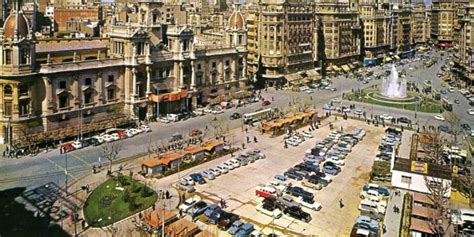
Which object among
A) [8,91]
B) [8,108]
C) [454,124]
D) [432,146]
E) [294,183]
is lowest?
[294,183]

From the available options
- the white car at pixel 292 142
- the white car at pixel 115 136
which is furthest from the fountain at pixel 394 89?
the white car at pixel 115 136

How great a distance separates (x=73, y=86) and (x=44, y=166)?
19976mm

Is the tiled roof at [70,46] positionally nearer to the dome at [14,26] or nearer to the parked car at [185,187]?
the dome at [14,26]

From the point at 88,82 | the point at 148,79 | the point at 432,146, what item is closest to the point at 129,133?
the point at 88,82

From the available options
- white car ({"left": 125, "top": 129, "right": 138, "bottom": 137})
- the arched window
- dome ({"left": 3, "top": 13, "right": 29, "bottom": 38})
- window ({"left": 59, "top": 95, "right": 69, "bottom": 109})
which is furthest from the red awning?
dome ({"left": 3, "top": 13, "right": 29, "bottom": 38})

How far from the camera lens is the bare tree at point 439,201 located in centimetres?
4967

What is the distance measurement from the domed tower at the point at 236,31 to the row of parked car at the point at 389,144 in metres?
46.0

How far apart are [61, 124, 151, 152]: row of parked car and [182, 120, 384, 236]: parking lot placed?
Result: 69.5ft

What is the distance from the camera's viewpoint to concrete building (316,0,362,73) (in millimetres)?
161250

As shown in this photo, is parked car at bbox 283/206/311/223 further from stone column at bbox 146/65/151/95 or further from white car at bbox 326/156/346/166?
stone column at bbox 146/65/151/95

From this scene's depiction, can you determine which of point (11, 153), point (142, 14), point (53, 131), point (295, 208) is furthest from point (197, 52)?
point (295, 208)

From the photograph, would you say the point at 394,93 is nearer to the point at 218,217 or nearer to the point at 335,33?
the point at 335,33

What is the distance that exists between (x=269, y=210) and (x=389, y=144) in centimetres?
3789

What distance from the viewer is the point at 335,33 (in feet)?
534
